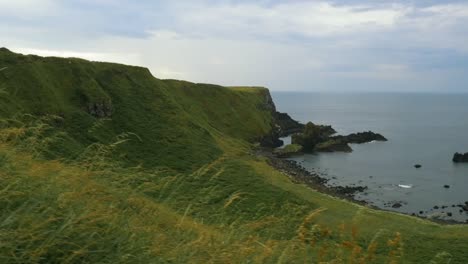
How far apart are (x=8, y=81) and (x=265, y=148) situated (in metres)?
59.3

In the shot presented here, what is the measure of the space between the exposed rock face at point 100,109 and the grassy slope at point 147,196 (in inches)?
38.3

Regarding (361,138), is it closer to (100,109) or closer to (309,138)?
(309,138)

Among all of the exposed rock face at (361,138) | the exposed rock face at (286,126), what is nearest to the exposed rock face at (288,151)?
the exposed rock face at (361,138)

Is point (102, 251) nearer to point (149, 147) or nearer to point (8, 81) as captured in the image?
point (149, 147)

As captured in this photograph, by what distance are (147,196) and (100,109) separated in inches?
2641

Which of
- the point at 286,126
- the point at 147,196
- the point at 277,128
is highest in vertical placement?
the point at 286,126

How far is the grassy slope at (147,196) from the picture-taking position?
17.6 feet

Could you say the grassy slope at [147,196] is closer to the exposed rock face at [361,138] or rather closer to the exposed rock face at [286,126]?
the exposed rock face at [286,126]

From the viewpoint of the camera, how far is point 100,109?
71438mm

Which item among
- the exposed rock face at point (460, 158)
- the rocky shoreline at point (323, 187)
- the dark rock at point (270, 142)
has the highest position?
the exposed rock face at point (460, 158)

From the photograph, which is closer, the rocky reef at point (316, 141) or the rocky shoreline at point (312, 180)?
the rocky shoreline at point (312, 180)

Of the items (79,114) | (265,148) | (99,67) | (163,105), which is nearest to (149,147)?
(79,114)

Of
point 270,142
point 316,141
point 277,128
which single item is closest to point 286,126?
point 277,128

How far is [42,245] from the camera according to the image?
15.5ft
